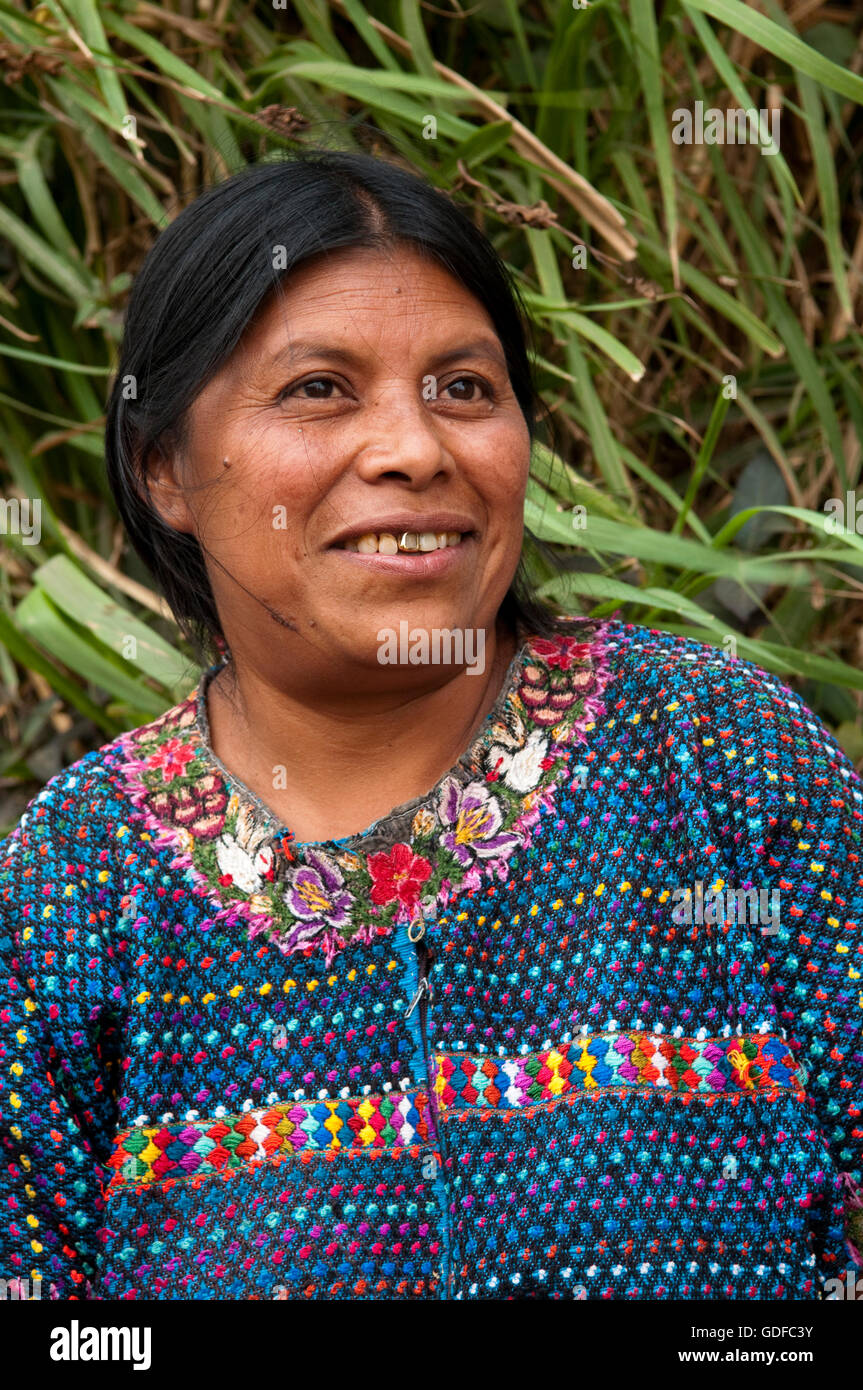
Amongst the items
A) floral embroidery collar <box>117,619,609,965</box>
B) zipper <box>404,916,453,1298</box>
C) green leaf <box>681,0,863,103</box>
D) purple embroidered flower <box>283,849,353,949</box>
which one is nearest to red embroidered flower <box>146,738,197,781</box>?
floral embroidery collar <box>117,619,609,965</box>

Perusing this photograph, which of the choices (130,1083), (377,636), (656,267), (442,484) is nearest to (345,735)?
(377,636)

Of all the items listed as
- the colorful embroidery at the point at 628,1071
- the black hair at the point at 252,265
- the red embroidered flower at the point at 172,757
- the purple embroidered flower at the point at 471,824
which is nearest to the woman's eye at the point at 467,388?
the black hair at the point at 252,265

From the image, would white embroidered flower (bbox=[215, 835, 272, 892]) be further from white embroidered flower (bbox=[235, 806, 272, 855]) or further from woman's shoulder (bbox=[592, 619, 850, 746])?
woman's shoulder (bbox=[592, 619, 850, 746])

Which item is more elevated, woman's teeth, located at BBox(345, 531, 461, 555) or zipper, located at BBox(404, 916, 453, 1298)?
woman's teeth, located at BBox(345, 531, 461, 555)

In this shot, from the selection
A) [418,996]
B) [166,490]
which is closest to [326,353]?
[166,490]

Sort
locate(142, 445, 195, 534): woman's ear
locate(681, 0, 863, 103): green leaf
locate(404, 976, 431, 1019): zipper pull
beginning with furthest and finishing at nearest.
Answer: locate(681, 0, 863, 103): green leaf
locate(142, 445, 195, 534): woman's ear
locate(404, 976, 431, 1019): zipper pull

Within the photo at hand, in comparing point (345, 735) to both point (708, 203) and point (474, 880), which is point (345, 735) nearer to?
point (474, 880)

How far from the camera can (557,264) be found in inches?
89.7

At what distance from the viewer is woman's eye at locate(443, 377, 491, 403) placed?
4.63 feet

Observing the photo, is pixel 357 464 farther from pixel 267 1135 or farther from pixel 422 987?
pixel 267 1135

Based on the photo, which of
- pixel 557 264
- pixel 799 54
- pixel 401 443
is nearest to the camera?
pixel 401 443

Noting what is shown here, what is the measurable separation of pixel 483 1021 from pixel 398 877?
0.16m

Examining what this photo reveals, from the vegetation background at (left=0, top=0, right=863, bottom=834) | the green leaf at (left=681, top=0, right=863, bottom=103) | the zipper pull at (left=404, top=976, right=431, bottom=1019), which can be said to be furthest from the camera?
the vegetation background at (left=0, top=0, right=863, bottom=834)
